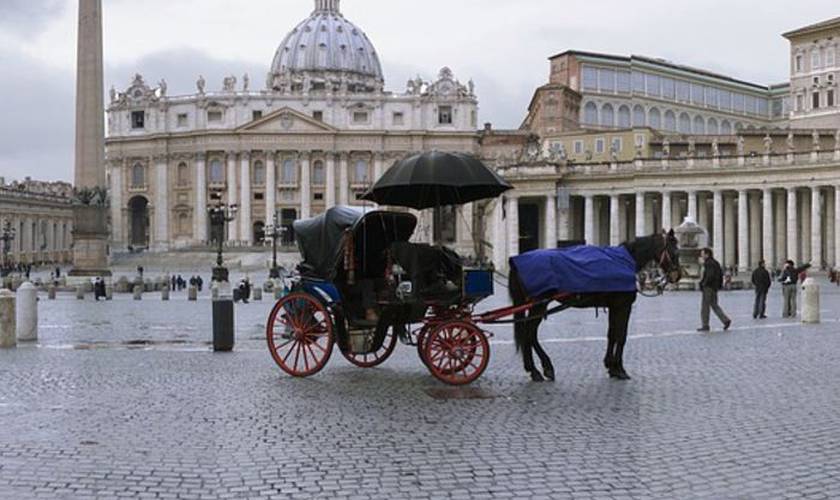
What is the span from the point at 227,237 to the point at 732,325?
9135cm

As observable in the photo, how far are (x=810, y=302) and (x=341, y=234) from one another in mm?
13736

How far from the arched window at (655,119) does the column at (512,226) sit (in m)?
34.3

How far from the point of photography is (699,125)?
3976 inches

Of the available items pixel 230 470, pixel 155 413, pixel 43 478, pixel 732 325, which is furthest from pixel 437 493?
pixel 732 325

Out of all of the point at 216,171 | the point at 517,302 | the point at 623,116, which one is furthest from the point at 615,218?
the point at 216,171

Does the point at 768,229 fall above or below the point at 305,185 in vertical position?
below

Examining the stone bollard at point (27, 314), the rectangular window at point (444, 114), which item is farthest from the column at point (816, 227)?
the rectangular window at point (444, 114)

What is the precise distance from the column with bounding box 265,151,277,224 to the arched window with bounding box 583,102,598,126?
36718 millimetres

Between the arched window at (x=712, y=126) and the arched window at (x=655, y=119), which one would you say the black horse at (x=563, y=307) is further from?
the arched window at (x=712, y=126)

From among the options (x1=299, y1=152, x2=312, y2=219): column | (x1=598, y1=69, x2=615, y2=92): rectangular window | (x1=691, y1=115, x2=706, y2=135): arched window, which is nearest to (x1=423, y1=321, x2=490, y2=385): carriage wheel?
(x1=598, y1=69, x2=615, y2=92): rectangular window

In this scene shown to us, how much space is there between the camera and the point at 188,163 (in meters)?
112

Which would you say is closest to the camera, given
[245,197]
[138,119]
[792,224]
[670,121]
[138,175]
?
[792,224]

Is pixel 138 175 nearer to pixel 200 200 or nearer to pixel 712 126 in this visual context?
pixel 200 200

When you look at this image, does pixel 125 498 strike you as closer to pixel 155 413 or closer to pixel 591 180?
pixel 155 413
